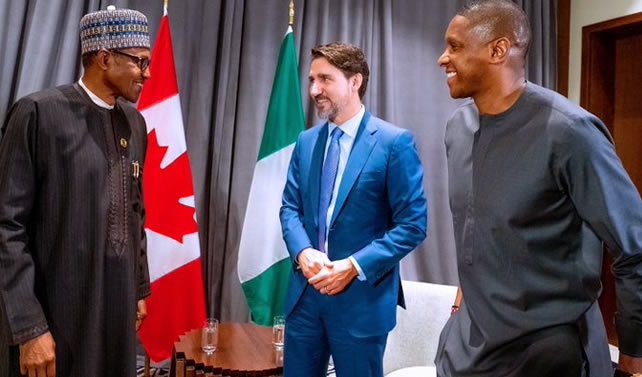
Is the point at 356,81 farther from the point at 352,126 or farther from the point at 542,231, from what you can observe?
the point at 542,231

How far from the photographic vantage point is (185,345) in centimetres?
244

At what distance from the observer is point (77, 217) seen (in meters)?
1.67

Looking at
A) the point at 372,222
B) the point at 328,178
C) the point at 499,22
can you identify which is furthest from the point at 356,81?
the point at 499,22

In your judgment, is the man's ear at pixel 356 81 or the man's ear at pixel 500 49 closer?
the man's ear at pixel 500 49

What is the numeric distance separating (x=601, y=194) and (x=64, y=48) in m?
2.84

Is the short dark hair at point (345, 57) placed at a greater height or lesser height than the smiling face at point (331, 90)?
greater

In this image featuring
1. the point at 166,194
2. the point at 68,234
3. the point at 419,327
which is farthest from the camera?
the point at 166,194

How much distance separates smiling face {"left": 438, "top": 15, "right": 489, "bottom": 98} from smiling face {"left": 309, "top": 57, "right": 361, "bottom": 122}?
2.30 feet

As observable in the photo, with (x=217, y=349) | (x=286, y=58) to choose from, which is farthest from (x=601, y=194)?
(x=286, y=58)

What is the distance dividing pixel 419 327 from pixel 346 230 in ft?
3.25

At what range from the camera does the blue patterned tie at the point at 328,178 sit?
204cm

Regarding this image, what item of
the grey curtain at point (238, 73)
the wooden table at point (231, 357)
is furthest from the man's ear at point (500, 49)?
the grey curtain at point (238, 73)

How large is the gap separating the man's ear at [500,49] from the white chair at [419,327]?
1.55 meters

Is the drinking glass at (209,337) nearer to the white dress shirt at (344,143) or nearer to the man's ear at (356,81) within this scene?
the white dress shirt at (344,143)
